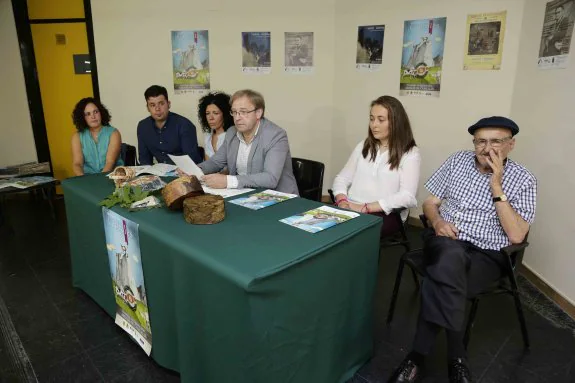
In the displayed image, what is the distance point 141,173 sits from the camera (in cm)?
249

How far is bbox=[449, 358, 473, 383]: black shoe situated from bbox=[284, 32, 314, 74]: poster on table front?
313cm

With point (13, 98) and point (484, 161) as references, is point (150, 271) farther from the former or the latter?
point (13, 98)

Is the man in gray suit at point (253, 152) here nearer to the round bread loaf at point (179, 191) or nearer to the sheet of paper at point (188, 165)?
the sheet of paper at point (188, 165)

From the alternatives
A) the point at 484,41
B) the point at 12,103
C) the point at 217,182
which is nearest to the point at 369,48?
the point at 484,41

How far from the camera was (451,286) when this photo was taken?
1.60m

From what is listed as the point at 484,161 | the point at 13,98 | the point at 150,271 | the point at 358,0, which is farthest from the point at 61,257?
the point at 358,0

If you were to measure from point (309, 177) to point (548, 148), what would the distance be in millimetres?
1529

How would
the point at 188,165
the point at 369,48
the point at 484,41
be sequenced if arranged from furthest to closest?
1. the point at 369,48
2. the point at 484,41
3. the point at 188,165

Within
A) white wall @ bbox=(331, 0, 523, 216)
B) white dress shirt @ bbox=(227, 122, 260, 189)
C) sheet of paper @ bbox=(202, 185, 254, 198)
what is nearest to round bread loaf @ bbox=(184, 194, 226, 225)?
sheet of paper @ bbox=(202, 185, 254, 198)

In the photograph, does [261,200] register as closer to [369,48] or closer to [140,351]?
[140,351]

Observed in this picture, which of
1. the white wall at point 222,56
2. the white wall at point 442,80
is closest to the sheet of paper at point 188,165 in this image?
the white wall at point 222,56

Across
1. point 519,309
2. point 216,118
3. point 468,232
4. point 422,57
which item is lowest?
point 519,309

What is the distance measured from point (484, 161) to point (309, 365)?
124cm

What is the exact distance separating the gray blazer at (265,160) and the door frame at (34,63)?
8.28 ft
